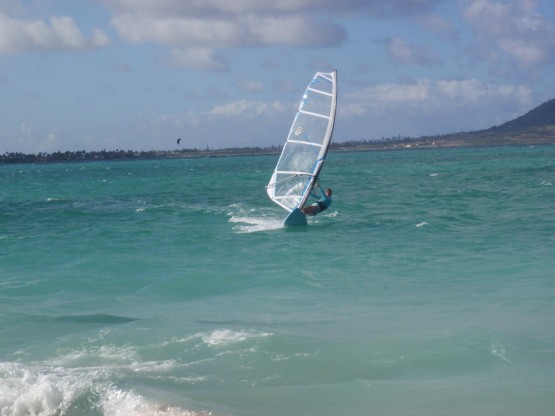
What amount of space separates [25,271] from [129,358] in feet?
27.1

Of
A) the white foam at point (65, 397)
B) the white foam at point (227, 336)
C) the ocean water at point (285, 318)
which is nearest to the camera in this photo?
the white foam at point (65, 397)

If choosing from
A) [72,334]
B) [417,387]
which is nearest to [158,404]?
[417,387]

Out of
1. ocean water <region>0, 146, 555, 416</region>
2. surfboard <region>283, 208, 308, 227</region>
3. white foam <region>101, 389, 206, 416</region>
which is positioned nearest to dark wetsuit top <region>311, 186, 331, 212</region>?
ocean water <region>0, 146, 555, 416</region>

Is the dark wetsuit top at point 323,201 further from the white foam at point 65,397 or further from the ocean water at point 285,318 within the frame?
the white foam at point 65,397

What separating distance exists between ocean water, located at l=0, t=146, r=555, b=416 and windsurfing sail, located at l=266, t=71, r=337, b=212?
4.53 feet

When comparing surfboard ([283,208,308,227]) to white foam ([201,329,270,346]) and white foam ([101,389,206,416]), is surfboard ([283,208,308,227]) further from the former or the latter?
white foam ([101,389,206,416])

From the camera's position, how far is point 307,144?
79.0 ft

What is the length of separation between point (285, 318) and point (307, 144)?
12020 mm

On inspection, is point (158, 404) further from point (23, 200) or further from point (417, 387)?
point (23, 200)

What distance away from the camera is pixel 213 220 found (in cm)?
2744

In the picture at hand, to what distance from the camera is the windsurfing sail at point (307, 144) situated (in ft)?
78.0

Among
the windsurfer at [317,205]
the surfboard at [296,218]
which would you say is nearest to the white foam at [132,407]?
the surfboard at [296,218]

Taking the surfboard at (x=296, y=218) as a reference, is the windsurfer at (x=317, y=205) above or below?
above

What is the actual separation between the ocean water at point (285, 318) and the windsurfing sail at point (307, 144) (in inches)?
54.3
